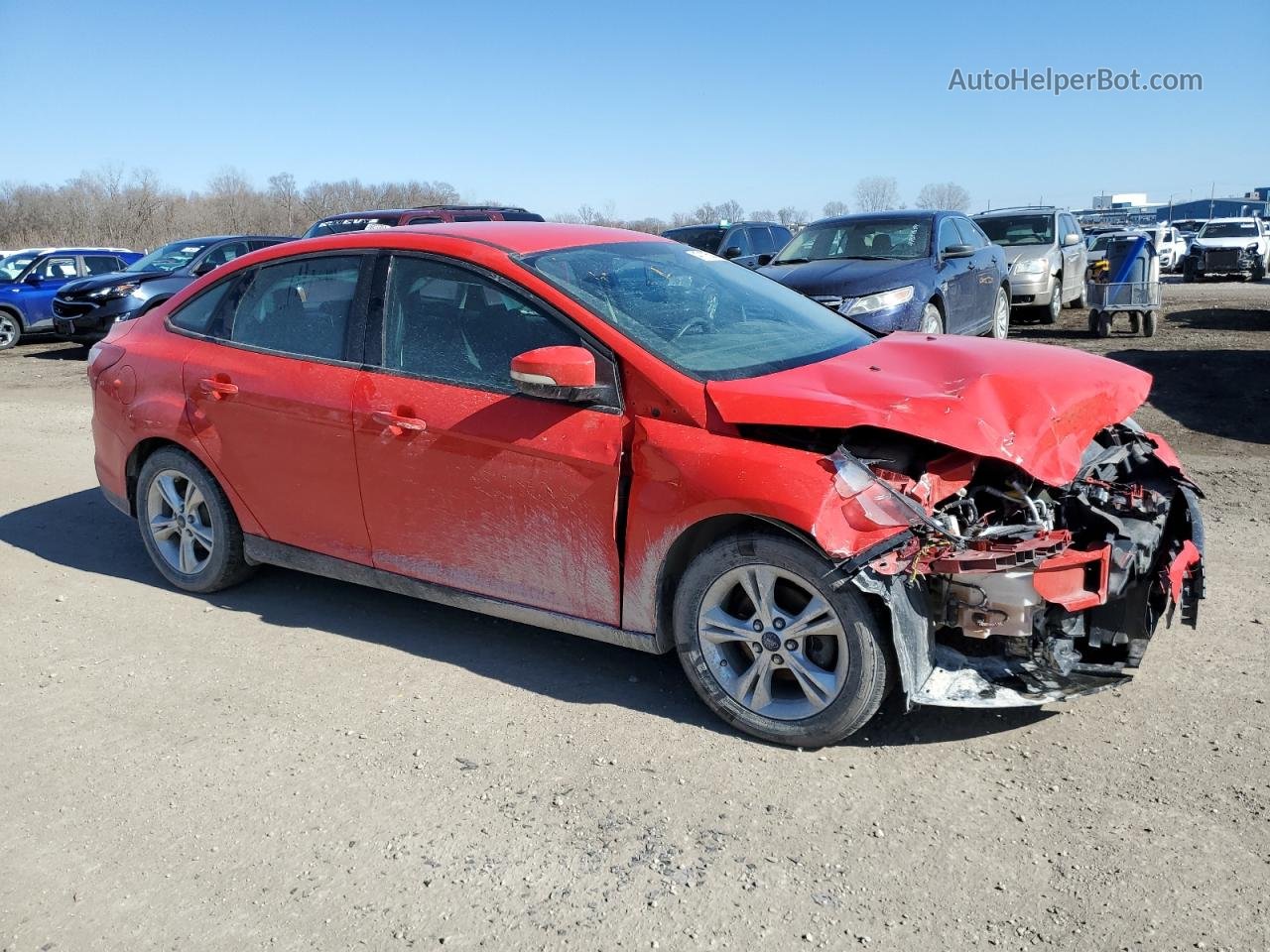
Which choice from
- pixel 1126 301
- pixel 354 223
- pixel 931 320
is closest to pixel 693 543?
pixel 931 320

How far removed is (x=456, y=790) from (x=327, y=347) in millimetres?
2125

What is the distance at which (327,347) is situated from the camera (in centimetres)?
462

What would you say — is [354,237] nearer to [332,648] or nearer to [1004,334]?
[332,648]

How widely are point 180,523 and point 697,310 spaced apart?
9.40 feet

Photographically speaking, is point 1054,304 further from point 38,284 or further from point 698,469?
point 38,284

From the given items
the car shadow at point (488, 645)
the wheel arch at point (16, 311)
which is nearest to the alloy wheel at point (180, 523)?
the car shadow at point (488, 645)

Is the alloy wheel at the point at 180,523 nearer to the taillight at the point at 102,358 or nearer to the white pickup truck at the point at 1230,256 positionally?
the taillight at the point at 102,358

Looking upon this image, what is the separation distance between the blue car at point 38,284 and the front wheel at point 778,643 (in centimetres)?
1810

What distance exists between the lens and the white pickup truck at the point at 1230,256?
29.8 m

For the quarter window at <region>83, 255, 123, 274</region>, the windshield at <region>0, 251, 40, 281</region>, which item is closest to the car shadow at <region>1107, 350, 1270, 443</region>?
the quarter window at <region>83, 255, 123, 274</region>

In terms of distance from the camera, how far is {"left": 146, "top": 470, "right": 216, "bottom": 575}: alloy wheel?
5207mm

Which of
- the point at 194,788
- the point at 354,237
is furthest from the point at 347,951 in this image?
the point at 354,237

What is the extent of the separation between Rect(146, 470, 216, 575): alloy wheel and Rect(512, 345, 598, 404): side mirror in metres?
2.24

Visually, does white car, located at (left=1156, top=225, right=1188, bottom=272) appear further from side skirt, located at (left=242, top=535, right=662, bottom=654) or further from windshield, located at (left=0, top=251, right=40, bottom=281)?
side skirt, located at (left=242, top=535, right=662, bottom=654)
